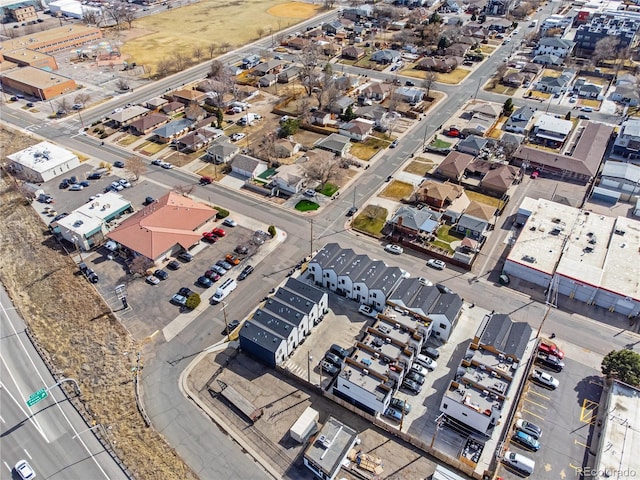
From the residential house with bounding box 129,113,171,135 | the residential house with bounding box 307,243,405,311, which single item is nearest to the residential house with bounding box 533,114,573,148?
the residential house with bounding box 307,243,405,311

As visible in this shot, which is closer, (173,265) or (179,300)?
(179,300)

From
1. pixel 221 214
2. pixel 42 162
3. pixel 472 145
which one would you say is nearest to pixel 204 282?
pixel 221 214

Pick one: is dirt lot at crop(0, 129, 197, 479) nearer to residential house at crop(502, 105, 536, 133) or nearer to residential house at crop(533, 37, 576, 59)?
residential house at crop(502, 105, 536, 133)

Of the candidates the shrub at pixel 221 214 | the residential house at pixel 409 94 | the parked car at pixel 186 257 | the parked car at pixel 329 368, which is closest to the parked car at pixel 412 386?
the parked car at pixel 329 368

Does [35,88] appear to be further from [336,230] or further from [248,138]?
[336,230]

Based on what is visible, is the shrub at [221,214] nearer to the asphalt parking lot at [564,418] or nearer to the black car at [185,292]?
the black car at [185,292]

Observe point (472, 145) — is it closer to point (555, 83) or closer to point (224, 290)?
point (555, 83)
